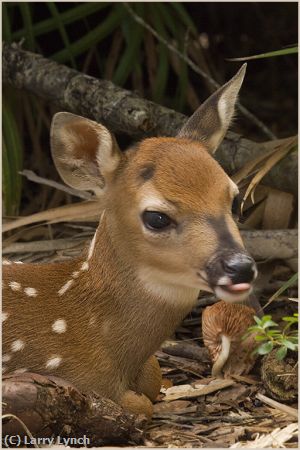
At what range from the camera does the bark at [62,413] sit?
9.13 ft

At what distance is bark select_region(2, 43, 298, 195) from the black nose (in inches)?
62.3

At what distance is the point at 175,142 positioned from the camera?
307 cm

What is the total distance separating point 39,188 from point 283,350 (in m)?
2.68

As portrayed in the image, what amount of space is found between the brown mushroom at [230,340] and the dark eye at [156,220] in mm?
715

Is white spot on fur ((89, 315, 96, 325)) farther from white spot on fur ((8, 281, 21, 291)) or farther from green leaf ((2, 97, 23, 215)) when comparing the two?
green leaf ((2, 97, 23, 215))

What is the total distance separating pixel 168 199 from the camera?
9.46 ft

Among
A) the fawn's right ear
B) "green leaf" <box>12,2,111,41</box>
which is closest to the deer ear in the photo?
the fawn's right ear

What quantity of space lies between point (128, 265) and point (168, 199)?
0.95 ft

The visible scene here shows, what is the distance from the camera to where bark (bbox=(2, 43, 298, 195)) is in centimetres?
429

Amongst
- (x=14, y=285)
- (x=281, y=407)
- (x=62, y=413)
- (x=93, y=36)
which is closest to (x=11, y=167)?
(x=93, y=36)

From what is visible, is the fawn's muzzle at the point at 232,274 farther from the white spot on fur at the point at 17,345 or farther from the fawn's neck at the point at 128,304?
the white spot on fur at the point at 17,345

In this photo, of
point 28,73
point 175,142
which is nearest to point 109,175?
point 175,142

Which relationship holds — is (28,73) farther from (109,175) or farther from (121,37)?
(109,175)

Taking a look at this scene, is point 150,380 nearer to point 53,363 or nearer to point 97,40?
point 53,363
